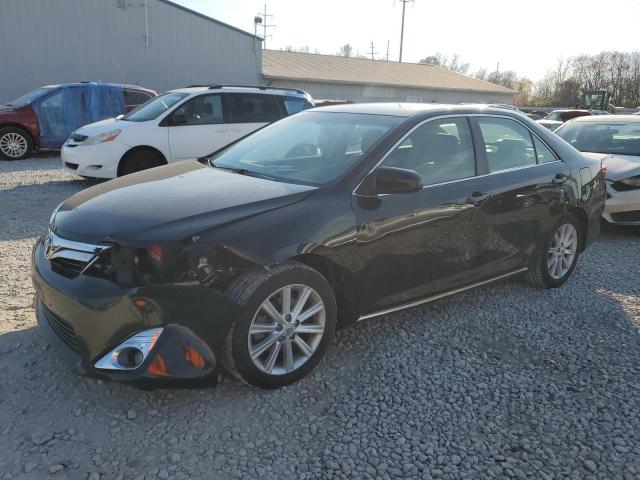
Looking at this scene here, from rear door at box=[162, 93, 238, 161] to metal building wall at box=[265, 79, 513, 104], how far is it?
20.0m

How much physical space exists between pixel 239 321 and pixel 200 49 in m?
20.9

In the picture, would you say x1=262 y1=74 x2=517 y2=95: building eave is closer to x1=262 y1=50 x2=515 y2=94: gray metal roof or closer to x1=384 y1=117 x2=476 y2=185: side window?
x1=262 y1=50 x2=515 y2=94: gray metal roof

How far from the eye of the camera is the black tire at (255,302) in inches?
110

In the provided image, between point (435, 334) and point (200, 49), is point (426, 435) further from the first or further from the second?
point (200, 49)

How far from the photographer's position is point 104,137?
27.8 ft

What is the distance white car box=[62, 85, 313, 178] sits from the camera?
845 centimetres

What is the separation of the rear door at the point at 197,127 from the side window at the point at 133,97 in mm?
5308

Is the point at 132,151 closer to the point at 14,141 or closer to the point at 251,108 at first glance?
the point at 251,108

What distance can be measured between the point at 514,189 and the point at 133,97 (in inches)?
470

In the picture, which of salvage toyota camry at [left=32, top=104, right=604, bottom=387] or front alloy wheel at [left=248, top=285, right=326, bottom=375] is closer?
salvage toyota camry at [left=32, top=104, right=604, bottom=387]

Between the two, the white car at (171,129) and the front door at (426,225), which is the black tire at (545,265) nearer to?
the front door at (426,225)

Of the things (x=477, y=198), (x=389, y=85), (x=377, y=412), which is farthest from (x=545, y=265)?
(x=389, y=85)

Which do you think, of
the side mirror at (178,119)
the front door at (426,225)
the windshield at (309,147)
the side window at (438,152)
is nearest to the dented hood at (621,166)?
the side window at (438,152)

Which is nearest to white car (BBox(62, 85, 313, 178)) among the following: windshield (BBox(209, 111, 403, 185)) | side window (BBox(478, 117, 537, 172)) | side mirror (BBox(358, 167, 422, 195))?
windshield (BBox(209, 111, 403, 185))
